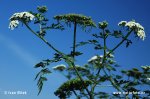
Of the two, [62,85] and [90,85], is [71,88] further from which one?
[90,85]

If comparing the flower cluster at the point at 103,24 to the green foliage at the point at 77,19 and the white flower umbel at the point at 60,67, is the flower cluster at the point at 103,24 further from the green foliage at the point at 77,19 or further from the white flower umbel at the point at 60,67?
the white flower umbel at the point at 60,67

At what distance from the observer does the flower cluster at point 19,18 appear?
47.9ft

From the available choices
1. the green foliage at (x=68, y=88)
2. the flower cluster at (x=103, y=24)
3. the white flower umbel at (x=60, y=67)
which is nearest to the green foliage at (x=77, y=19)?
the flower cluster at (x=103, y=24)

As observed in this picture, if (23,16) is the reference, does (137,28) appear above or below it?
below

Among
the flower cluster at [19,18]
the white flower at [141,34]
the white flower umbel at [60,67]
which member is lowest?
the white flower at [141,34]

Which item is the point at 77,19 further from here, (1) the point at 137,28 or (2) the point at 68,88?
(2) the point at 68,88

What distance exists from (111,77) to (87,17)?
3.03 m

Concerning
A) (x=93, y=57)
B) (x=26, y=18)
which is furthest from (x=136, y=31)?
(x=93, y=57)

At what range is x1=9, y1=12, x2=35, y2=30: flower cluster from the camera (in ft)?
47.9

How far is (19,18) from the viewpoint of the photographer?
1475 cm

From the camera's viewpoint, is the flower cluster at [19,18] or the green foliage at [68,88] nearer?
the flower cluster at [19,18]

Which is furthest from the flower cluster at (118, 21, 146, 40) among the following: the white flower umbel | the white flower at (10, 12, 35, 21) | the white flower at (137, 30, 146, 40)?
the white flower umbel

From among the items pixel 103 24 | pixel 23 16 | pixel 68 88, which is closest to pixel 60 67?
pixel 68 88

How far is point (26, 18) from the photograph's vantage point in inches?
581
